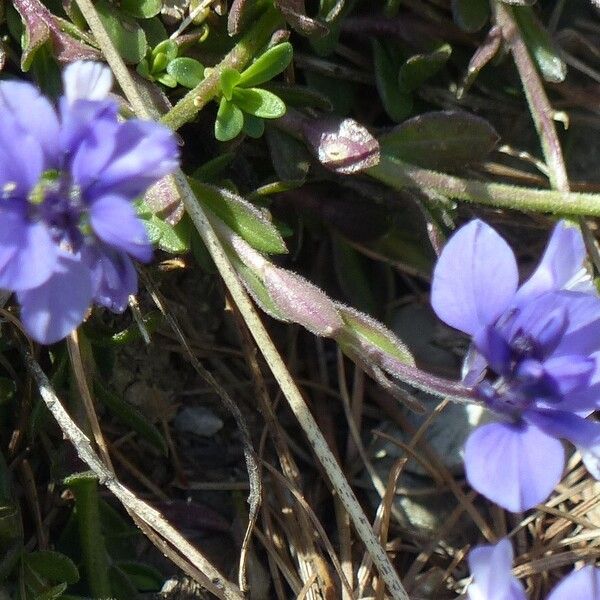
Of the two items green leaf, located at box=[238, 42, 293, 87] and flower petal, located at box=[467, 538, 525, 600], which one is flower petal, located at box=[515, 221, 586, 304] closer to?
flower petal, located at box=[467, 538, 525, 600]

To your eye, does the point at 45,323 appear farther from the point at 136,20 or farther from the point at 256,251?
the point at 136,20

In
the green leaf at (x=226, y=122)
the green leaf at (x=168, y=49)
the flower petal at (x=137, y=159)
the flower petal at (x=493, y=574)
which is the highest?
the flower petal at (x=137, y=159)

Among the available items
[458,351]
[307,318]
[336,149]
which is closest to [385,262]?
[458,351]

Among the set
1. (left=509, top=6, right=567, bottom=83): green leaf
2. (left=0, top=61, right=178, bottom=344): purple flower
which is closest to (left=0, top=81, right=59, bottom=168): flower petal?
(left=0, top=61, right=178, bottom=344): purple flower

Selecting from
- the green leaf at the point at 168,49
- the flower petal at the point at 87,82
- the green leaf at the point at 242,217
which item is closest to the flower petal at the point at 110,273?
the flower petal at the point at 87,82

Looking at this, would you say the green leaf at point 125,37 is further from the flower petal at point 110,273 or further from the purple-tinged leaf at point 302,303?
the flower petal at point 110,273

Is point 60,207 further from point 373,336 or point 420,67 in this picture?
point 420,67

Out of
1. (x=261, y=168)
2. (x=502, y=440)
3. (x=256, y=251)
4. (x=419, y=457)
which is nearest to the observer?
(x=502, y=440)
